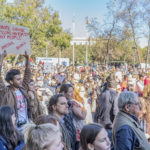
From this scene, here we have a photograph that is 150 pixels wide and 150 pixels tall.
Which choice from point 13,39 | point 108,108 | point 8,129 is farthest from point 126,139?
point 13,39

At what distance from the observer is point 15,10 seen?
21.9 meters

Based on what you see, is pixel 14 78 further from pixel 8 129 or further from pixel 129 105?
pixel 129 105

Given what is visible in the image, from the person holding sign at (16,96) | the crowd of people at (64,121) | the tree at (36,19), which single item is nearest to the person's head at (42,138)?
the crowd of people at (64,121)

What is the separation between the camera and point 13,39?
5383 mm

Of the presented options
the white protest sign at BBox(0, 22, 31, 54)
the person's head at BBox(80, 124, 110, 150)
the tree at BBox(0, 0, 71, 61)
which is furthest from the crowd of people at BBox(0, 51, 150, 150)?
the tree at BBox(0, 0, 71, 61)

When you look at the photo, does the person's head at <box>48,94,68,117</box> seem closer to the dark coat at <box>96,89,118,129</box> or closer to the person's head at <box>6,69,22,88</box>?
the person's head at <box>6,69,22,88</box>

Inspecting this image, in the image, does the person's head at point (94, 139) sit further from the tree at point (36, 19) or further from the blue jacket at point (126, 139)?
the tree at point (36, 19)

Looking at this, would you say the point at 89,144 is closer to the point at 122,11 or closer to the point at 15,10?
the point at 122,11

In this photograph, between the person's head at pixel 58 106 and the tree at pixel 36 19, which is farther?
the tree at pixel 36 19

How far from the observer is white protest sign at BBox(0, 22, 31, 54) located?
207 inches

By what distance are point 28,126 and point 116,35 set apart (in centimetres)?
1905

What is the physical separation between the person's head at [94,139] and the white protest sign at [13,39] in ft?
9.62

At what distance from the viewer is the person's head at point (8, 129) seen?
117 inches

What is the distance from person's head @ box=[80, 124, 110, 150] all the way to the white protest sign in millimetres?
2932
